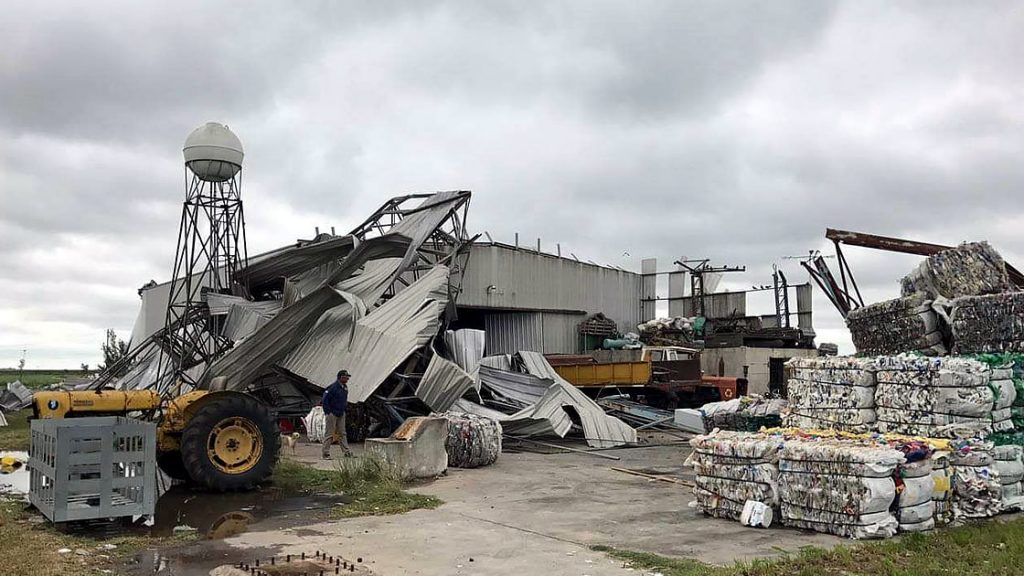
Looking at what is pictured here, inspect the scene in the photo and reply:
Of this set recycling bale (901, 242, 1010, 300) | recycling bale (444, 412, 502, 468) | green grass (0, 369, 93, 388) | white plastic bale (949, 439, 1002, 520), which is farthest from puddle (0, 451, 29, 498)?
green grass (0, 369, 93, 388)

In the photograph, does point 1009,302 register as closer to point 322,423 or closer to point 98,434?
point 98,434

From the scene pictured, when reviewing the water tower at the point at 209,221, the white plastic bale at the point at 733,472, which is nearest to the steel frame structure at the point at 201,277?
the water tower at the point at 209,221

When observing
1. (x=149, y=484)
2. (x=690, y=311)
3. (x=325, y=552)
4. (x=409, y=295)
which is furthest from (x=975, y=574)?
(x=690, y=311)

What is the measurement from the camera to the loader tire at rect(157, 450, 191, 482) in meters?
11.5

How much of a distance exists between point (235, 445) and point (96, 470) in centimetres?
244

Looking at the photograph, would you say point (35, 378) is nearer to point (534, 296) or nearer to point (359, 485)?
A: point (534, 296)

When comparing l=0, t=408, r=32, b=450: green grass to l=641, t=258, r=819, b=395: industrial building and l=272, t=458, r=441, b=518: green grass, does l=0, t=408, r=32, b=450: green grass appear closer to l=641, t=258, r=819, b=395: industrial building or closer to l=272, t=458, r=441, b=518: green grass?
l=272, t=458, r=441, b=518: green grass

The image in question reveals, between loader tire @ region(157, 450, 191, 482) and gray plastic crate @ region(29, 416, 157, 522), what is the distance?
80.0 inches

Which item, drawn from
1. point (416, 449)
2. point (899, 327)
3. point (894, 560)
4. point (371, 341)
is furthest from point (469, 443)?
point (894, 560)

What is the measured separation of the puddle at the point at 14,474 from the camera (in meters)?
11.4

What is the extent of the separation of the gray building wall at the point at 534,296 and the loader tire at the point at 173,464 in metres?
14.6

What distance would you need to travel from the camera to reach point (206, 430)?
10.9 metres

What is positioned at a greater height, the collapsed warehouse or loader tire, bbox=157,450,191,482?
the collapsed warehouse

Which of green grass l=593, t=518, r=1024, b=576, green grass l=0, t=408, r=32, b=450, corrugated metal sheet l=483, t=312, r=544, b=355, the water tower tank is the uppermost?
the water tower tank
